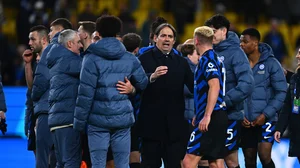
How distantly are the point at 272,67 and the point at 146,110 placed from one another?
69.8 inches

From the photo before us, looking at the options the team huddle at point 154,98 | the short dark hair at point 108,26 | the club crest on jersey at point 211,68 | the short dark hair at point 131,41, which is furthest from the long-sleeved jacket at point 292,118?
the short dark hair at point 108,26

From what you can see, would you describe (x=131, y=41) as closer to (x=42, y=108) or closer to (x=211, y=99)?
(x=42, y=108)

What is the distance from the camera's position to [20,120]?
17562 mm

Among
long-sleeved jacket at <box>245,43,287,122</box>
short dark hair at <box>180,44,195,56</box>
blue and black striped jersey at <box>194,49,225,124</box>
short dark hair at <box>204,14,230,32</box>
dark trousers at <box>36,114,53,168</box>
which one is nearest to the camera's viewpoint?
blue and black striped jersey at <box>194,49,225,124</box>

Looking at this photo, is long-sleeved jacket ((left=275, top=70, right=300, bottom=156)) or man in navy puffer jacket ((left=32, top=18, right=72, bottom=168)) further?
long-sleeved jacket ((left=275, top=70, right=300, bottom=156))

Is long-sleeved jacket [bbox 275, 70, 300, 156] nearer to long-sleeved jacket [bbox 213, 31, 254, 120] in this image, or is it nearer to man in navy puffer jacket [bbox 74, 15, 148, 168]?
long-sleeved jacket [bbox 213, 31, 254, 120]

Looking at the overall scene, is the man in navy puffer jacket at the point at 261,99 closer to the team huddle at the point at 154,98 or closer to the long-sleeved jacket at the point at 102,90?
the team huddle at the point at 154,98

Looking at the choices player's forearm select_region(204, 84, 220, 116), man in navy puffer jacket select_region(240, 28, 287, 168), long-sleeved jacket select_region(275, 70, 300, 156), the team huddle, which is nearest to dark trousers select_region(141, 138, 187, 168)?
the team huddle

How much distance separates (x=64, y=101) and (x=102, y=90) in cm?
65

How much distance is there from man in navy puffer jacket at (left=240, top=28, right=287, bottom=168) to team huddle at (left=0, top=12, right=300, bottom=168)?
0.01m

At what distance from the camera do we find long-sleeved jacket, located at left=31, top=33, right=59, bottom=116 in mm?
10430

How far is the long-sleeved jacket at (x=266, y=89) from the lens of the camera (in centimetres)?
1095

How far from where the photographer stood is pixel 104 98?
941 cm

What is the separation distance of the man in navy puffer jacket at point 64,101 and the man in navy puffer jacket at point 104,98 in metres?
0.41
